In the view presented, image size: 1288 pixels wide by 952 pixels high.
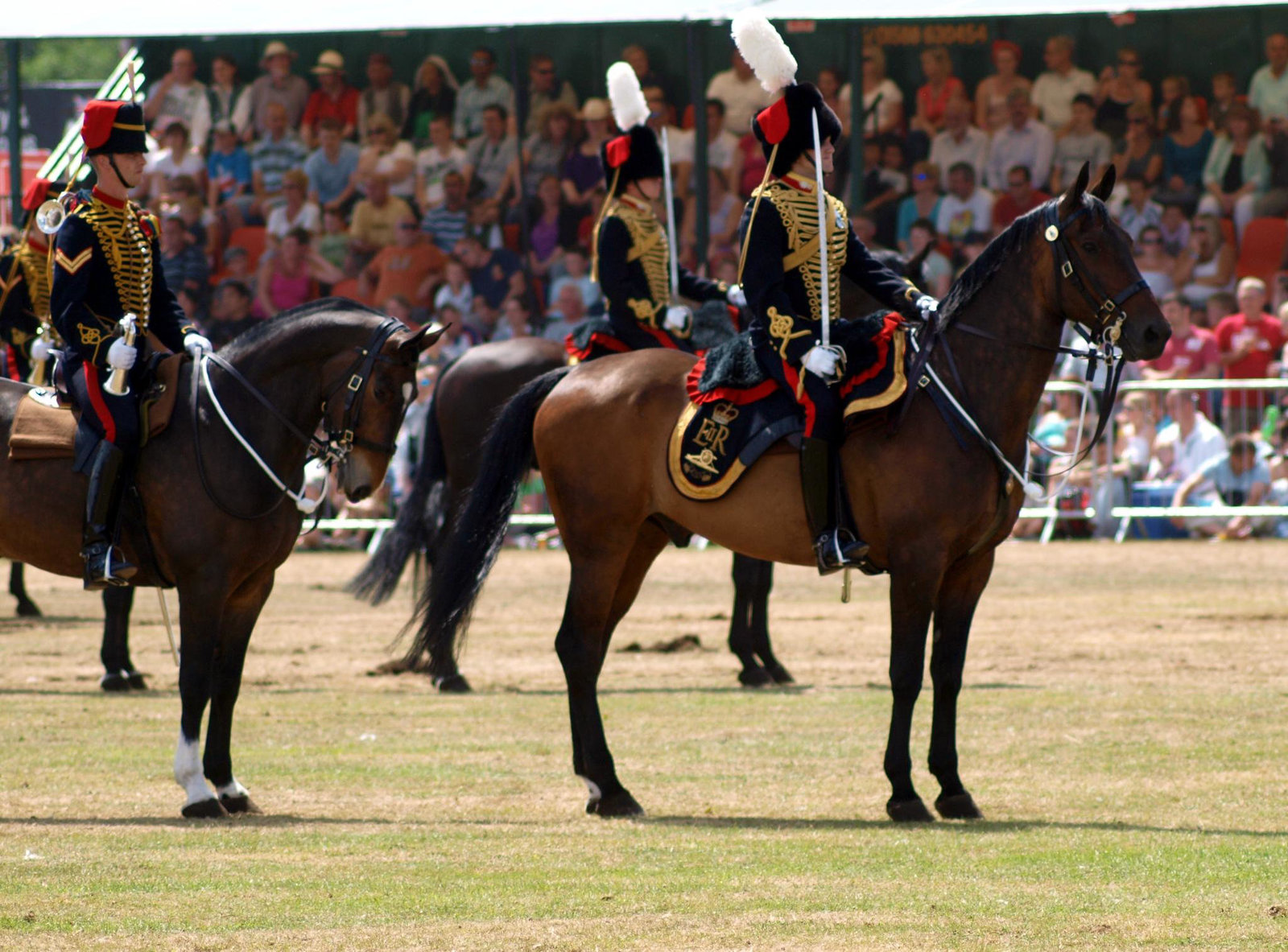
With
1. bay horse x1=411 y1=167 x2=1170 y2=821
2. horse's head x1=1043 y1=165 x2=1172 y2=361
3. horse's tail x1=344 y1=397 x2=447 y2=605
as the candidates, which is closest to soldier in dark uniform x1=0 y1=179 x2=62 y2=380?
horse's tail x1=344 y1=397 x2=447 y2=605

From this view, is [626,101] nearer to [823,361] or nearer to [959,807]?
[823,361]

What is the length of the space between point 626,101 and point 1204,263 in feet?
33.2

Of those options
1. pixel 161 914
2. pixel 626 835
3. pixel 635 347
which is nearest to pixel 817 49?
pixel 635 347

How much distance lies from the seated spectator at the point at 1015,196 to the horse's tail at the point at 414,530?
950 centimetres

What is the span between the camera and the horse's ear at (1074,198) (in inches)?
317

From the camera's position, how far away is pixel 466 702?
12008 millimetres

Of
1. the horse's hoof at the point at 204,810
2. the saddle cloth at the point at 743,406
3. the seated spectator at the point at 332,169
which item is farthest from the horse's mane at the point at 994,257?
the seated spectator at the point at 332,169

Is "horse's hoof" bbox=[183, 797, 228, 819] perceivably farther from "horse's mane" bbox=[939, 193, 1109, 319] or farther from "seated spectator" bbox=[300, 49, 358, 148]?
"seated spectator" bbox=[300, 49, 358, 148]

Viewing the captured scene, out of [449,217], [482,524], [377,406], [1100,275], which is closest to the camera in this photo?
[1100,275]

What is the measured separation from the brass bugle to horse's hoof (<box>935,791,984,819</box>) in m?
3.72

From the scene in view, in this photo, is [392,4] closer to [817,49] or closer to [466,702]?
[817,49]

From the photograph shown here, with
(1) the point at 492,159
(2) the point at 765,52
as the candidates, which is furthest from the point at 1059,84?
(2) the point at 765,52

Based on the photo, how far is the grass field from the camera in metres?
6.41

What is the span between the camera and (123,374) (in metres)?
8.55
